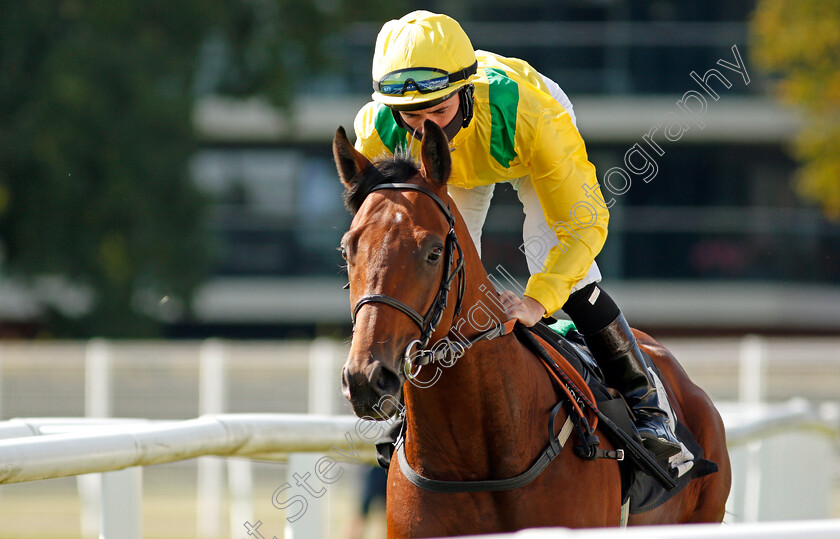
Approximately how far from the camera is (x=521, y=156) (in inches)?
130

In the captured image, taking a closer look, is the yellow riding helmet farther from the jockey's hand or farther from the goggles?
the jockey's hand

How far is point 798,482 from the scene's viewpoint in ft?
19.1

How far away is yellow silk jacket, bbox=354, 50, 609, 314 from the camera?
3.22m

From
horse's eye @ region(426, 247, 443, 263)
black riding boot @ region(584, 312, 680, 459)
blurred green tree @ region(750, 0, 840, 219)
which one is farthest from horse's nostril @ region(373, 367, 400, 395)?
blurred green tree @ region(750, 0, 840, 219)

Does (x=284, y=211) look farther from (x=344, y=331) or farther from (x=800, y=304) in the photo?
(x=800, y=304)

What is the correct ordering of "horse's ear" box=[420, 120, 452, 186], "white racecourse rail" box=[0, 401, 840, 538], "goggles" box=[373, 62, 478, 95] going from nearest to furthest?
1. "white racecourse rail" box=[0, 401, 840, 538]
2. "horse's ear" box=[420, 120, 452, 186]
3. "goggles" box=[373, 62, 478, 95]

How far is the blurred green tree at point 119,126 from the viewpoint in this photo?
43.7 ft

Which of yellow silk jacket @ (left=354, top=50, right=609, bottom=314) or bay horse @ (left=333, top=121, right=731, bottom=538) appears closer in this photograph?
→ bay horse @ (left=333, top=121, right=731, bottom=538)

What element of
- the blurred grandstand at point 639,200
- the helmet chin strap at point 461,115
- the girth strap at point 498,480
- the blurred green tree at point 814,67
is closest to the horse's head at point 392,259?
the helmet chin strap at point 461,115

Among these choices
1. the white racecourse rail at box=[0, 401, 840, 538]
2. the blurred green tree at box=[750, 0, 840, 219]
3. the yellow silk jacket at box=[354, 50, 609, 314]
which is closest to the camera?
the white racecourse rail at box=[0, 401, 840, 538]

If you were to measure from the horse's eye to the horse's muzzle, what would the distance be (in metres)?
0.33

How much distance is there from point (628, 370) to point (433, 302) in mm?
1150

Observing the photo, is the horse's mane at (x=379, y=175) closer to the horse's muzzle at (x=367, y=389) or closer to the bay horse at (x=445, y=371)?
the bay horse at (x=445, y=371)

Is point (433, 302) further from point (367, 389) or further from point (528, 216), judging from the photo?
point (528, 216)
